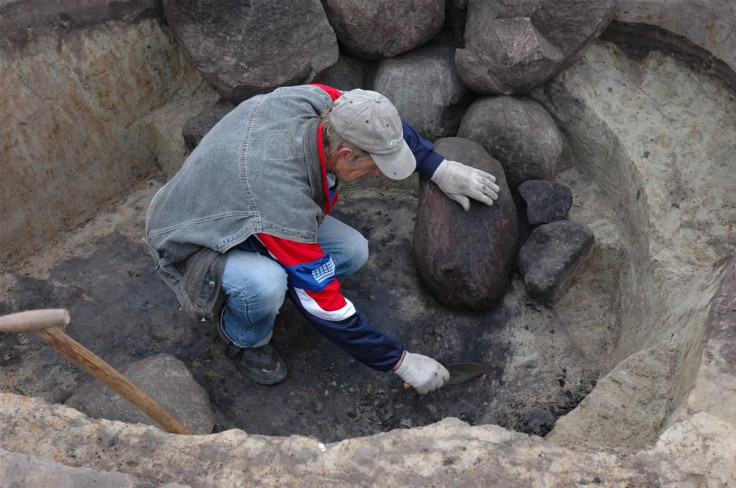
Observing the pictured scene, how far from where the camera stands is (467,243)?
2732 millimetres

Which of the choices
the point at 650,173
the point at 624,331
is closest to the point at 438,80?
the point at 650,173

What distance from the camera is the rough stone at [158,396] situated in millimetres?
2174

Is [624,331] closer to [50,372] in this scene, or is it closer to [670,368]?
[670,368]

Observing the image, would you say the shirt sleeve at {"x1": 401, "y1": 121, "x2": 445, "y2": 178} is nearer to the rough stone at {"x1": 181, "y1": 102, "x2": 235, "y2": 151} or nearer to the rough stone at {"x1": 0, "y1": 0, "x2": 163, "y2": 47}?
the rough stone at {"x1": 181, "y1": 102, "x2": 235, "y2": 151}

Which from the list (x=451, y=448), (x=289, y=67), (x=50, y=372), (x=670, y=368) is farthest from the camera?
(x=289, y=67)

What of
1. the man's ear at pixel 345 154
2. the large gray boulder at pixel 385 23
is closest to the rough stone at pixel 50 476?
the man's ear at pixel 345 154

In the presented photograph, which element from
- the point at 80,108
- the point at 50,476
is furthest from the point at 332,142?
the point at 80,108

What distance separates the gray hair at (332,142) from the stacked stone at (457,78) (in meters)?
0.57

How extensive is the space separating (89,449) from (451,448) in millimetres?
870

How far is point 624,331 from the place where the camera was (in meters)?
2.65

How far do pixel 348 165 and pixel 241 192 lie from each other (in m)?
0.37

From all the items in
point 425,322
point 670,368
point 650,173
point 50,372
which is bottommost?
point 50,372

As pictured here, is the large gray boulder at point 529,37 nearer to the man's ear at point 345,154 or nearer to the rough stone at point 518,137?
the rough stone at point 518,137

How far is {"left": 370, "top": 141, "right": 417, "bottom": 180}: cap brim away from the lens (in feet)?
7.63
